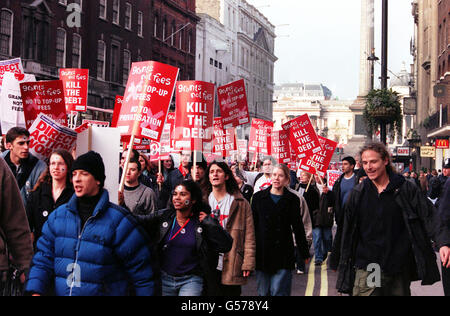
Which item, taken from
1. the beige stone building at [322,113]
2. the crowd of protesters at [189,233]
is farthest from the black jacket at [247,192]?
the beige stone building at [322,113]

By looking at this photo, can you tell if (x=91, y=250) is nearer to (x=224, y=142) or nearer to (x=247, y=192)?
(x=247, y=192)

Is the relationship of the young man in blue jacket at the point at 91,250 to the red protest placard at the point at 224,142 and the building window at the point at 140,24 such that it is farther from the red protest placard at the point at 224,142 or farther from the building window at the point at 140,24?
the building window at the point at 140,24

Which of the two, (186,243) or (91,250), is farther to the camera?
(186,243)

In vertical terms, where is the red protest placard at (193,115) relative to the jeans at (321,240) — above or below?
above

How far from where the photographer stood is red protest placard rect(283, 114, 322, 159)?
54.0ft

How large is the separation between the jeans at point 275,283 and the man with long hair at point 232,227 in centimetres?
31

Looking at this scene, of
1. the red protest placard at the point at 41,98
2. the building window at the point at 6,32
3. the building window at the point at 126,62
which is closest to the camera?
the red protest placard at the point at 41,98

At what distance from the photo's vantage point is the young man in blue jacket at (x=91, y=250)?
4477mm

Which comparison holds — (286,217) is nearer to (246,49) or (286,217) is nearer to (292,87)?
(246,49)

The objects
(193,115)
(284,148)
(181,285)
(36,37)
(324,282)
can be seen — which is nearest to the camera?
(181,285)

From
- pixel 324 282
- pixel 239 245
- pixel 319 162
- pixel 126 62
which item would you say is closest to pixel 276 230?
pixel 239 245

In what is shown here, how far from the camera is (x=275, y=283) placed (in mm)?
7199

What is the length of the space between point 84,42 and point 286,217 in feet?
108

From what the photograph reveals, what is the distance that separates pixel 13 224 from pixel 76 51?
33.7 metres
